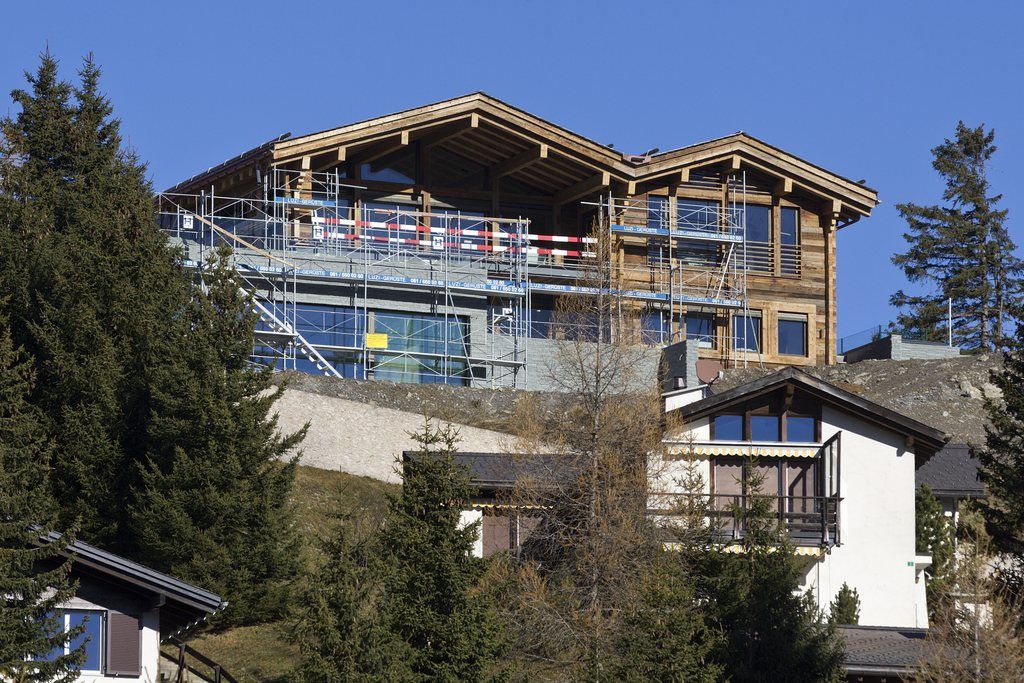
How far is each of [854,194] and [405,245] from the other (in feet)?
48.3

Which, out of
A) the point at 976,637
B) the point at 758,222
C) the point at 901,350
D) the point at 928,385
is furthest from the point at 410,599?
the point at 901,350

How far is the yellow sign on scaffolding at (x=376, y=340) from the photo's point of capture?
47.1 m

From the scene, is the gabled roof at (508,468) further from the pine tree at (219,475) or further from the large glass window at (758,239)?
the large glass window at (758,239)

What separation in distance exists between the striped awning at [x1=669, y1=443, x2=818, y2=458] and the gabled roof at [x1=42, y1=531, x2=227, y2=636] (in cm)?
1083

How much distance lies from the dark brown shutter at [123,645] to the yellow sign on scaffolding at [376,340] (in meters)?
21.7

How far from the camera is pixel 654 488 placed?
30.9 m

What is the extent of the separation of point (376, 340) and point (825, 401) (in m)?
15.7

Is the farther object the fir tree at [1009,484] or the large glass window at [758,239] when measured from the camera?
the large glass window at [758,239]

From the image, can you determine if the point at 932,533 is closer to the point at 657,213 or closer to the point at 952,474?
the point at 952,474

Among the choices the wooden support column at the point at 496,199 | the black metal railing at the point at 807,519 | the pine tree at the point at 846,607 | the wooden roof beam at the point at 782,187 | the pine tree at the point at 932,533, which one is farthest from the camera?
the wooden roof beam at the point at 782,187

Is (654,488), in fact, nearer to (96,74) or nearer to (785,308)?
(96,74)

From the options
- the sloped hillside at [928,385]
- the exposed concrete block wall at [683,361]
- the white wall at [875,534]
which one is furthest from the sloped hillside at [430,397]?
the white wall at [875,534]

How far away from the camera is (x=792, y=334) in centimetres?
5453

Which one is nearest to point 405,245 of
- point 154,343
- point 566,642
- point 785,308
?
point 785,308
